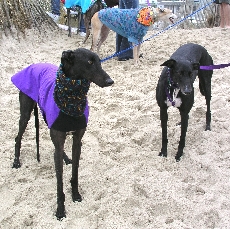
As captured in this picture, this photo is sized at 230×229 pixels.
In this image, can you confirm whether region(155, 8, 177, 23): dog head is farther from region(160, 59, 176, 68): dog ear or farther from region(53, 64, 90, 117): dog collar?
region(53, 64, 90, 117): dog collar

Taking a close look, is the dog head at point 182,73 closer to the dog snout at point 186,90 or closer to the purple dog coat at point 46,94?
the dog snout at point 186,90

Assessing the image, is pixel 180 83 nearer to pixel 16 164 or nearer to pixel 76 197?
pixel 76 197

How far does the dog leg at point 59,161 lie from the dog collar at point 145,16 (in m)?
4.08

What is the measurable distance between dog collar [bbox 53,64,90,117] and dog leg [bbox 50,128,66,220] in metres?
0.21

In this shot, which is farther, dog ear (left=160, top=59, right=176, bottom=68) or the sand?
Answer: dog ear (left=160, top=59, right=176, bottom=68)

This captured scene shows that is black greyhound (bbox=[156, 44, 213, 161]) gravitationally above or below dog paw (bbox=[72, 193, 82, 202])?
above

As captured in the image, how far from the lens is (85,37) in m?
7.94

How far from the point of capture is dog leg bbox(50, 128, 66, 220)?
2654mm

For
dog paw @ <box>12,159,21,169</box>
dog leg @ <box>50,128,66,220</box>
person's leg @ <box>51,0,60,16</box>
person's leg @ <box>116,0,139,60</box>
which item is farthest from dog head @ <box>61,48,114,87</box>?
person's leg @ <box>51,0,60,16</box>

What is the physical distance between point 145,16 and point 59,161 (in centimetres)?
419

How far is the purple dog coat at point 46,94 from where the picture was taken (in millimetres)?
2580

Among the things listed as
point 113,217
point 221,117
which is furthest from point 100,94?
point 113,217

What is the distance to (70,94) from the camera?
2457mm

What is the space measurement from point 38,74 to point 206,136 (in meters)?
2.01
